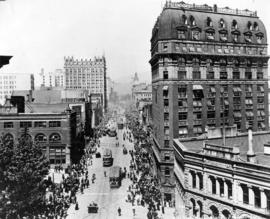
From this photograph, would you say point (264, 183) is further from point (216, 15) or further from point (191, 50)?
point (216, 15)

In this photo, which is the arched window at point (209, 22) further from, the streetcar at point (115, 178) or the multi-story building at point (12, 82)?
the multi-story building at point (12, 82)

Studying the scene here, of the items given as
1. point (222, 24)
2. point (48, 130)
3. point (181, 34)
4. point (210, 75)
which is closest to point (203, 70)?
point (210, 75)

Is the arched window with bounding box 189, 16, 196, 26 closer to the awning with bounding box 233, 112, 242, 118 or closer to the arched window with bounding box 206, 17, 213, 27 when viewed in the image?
the arched window with bounding box 206, 17, 213, 27

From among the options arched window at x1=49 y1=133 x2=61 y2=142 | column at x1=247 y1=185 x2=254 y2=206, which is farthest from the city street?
column at x1=247 y1=185 x2=254 y2=206

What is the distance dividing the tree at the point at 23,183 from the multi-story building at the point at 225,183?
52.7 ft

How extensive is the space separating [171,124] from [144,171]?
13572mm

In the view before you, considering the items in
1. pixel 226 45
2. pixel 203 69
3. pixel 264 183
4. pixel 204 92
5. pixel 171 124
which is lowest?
pixel 264 183

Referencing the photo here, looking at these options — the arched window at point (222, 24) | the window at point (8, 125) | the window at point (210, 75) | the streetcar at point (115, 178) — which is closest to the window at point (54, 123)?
the window at point (8, 125)

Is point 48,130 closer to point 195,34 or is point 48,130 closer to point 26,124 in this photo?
point 26,124

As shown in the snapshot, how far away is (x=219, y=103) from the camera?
59.0m

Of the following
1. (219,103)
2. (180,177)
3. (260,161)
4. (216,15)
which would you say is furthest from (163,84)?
(260,161)

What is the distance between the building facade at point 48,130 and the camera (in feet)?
235

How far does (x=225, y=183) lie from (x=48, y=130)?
50061 mm

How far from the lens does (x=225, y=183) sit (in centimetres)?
2966
